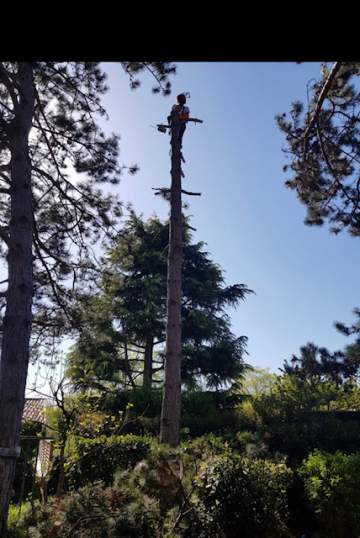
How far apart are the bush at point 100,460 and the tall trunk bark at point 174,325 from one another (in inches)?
27.4

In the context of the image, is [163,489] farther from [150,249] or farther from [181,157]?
[150,249]

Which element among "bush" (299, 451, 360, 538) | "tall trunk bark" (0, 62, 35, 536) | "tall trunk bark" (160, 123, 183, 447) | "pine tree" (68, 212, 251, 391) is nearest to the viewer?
"tall trunk bark" (0, 62, 35, 536)

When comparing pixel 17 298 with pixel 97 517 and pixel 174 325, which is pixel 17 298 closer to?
pixel 97 517

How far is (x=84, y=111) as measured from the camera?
25.0 ft

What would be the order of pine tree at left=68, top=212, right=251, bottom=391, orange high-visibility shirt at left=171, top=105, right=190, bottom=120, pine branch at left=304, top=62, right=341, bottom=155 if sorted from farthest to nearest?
pine tree at left=68, top=212, right=251, bottom=391
orange high-visibility shirt at left=171, top=105, right=190, bottom=120
pine branch at left=304, top=62, right=341, bottom=155

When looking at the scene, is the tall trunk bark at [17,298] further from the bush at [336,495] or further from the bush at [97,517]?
the bush at [336,495]

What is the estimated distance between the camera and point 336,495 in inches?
246

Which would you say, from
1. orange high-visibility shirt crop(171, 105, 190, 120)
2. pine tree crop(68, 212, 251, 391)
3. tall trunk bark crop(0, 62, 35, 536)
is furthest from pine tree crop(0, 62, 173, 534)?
pine tree crop(68, 212, 251, 391)

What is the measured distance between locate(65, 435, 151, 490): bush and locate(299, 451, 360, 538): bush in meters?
3.42

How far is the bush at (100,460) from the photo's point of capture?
8297mm

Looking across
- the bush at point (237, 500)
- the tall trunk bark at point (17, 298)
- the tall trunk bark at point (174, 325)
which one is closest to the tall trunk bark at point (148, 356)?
the tall trunk bark at point (174, 325)

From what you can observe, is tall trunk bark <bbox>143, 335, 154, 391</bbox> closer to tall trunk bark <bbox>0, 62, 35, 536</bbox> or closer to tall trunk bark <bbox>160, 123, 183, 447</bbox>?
tall trunk bark <bbox>160, 123, 183, 447</bbox>

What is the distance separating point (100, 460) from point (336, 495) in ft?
14.0

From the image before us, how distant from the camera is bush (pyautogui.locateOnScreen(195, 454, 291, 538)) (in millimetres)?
5352
